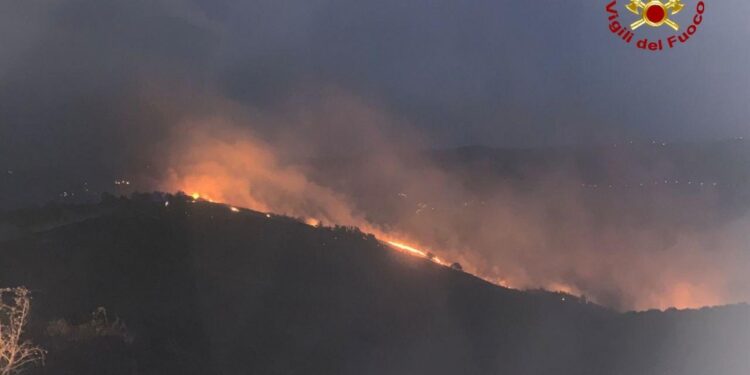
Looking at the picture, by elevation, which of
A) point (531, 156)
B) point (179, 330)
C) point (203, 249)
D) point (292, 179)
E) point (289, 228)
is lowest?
point (179, 330)

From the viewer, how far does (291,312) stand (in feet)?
41.4

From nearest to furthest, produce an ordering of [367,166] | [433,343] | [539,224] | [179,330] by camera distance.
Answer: [179,330] < [433,343] < [367,166] < [539,224]

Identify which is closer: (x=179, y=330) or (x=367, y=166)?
(x=179, y=330)

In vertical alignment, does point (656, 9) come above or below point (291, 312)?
above

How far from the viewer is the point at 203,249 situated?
14.8m

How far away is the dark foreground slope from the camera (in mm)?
10523

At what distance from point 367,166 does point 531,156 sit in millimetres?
14605

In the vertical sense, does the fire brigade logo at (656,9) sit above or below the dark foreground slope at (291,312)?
above

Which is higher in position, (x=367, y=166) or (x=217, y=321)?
(x=367, y=166)

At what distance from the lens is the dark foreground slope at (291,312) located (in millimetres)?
10523

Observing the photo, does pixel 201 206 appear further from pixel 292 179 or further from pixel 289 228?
pixel 292 179

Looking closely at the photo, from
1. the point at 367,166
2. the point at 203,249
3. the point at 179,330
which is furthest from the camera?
the point at 367,166

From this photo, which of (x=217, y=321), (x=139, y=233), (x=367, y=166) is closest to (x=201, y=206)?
(x=139, y=233)

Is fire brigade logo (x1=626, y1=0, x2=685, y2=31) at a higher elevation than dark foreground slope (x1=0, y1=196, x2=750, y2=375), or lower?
higher
